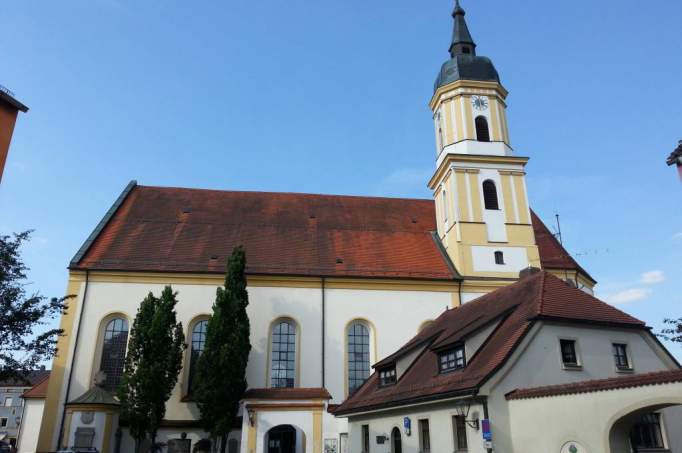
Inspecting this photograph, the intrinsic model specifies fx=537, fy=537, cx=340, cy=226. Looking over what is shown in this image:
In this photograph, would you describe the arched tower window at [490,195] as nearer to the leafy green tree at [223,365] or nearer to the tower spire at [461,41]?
the tower spire at [461,41]

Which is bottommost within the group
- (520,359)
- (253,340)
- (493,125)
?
(520,359)

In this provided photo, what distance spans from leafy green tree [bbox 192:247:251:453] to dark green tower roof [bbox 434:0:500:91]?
59.7 ft

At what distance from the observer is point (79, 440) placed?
69.9ft

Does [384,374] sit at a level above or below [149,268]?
below

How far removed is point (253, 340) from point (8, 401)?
51.9 metres

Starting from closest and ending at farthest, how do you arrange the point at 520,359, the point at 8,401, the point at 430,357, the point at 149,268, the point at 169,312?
the point at 520,359 < the point at 430,357 < the point at 169,312 < the point at 149,268 < the point at 8,401

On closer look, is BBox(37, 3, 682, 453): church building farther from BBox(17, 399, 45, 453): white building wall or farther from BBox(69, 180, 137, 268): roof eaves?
BBox(17, 399, 45, 453): white building wall

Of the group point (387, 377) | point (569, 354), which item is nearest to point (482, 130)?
point (387, 377)

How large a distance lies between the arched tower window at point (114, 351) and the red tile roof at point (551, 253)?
21525mm

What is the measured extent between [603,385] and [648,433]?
4.01m

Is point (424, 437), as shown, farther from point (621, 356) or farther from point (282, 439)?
point (282, 439)

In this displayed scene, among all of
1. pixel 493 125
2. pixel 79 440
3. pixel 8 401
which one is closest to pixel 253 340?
pixel 79 440

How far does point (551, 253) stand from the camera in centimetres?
3022

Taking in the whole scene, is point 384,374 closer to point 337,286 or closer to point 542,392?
point 337,286
